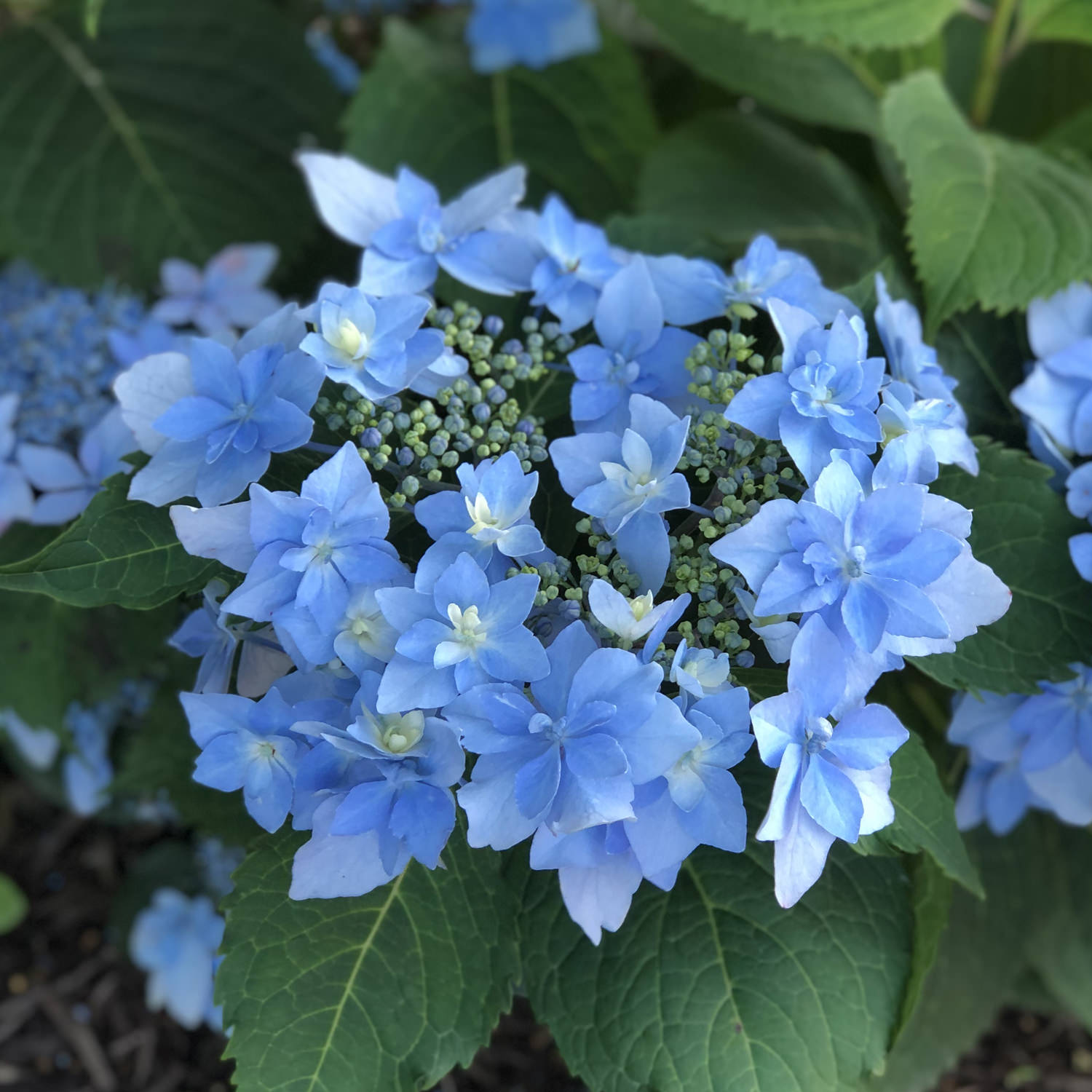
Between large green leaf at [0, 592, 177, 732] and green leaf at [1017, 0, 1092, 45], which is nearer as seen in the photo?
large green leaf at [0, 592, 177, 732]

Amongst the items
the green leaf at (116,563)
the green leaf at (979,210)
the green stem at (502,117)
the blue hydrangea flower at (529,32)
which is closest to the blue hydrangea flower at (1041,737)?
the green leaf at (979,210)

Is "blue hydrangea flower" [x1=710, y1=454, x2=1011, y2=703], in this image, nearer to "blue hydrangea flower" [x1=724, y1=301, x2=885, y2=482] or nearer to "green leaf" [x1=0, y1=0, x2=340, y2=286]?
"blue hydrangea flower" [x1=724, y1=301, x2=885, y2=482]

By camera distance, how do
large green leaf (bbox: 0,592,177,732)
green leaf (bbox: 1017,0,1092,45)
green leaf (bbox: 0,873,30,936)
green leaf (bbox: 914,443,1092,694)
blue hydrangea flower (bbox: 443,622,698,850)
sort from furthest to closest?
green leaf (bbox: 0,873,30,936), green leaf (bbox: 1017,0,1092,45), large green leaf (bbox: 0,592,177,732), green leaf (bbox: 914,443,1092,694), blue hydrangea flower (bbox: 443,622,698,850)

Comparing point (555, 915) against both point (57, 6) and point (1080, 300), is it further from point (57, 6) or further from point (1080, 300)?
point (57, 6)

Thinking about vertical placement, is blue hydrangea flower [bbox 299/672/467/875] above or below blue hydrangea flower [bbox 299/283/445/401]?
below

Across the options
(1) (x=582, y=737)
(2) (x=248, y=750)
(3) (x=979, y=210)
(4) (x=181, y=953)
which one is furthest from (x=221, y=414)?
(4) (x=181, y=953)

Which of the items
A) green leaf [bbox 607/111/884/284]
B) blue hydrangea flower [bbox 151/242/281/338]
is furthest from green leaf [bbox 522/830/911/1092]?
blue hydrangea flower [bbox 151/242/281/338]

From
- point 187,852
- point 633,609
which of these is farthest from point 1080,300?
point 187,852
